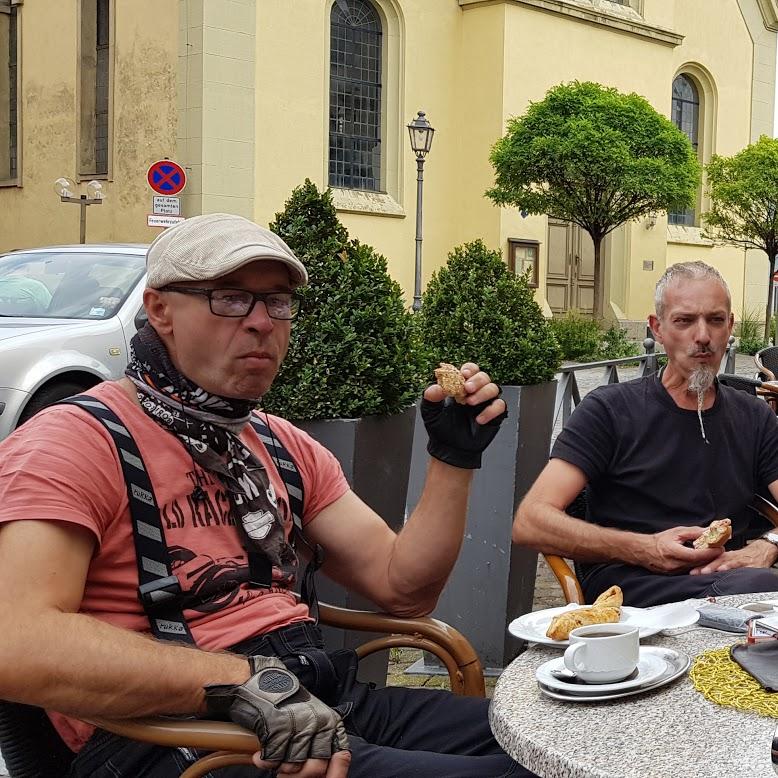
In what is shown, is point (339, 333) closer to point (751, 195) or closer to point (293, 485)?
point (293, 485)

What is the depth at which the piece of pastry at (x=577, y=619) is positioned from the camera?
7.45ft

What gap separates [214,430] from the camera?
2451 millimetres

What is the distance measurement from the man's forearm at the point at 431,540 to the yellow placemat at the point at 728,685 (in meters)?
0.65

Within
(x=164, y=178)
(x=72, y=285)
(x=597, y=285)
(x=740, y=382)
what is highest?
(x=164, y=178)

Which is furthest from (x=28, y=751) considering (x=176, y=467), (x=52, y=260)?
(x=52, y=260)

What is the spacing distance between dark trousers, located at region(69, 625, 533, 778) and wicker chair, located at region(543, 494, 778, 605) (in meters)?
0.56

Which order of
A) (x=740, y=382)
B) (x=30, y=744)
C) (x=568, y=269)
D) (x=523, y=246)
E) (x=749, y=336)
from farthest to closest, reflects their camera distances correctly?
(x=749, y=336), (x=568, y=269), (x=523, y=246), (x=740, y=382), (x=30, y=744)

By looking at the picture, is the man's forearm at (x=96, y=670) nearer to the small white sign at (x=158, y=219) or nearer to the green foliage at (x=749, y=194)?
the small white sign at (x=158, y=219)

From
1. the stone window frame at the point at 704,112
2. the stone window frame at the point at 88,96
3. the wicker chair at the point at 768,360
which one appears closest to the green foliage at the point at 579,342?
the stone window frame at the point at 88,96

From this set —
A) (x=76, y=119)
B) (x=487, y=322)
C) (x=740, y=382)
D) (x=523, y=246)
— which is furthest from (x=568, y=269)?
(x=487, y=322)

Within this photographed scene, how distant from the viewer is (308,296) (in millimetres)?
3795

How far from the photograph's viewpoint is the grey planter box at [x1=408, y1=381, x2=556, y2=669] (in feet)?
15.5

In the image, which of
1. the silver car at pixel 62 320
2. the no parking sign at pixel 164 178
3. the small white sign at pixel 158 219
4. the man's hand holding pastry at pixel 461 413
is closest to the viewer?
the man's hand holding pastry at pixel 461 413

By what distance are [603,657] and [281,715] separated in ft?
1.82
